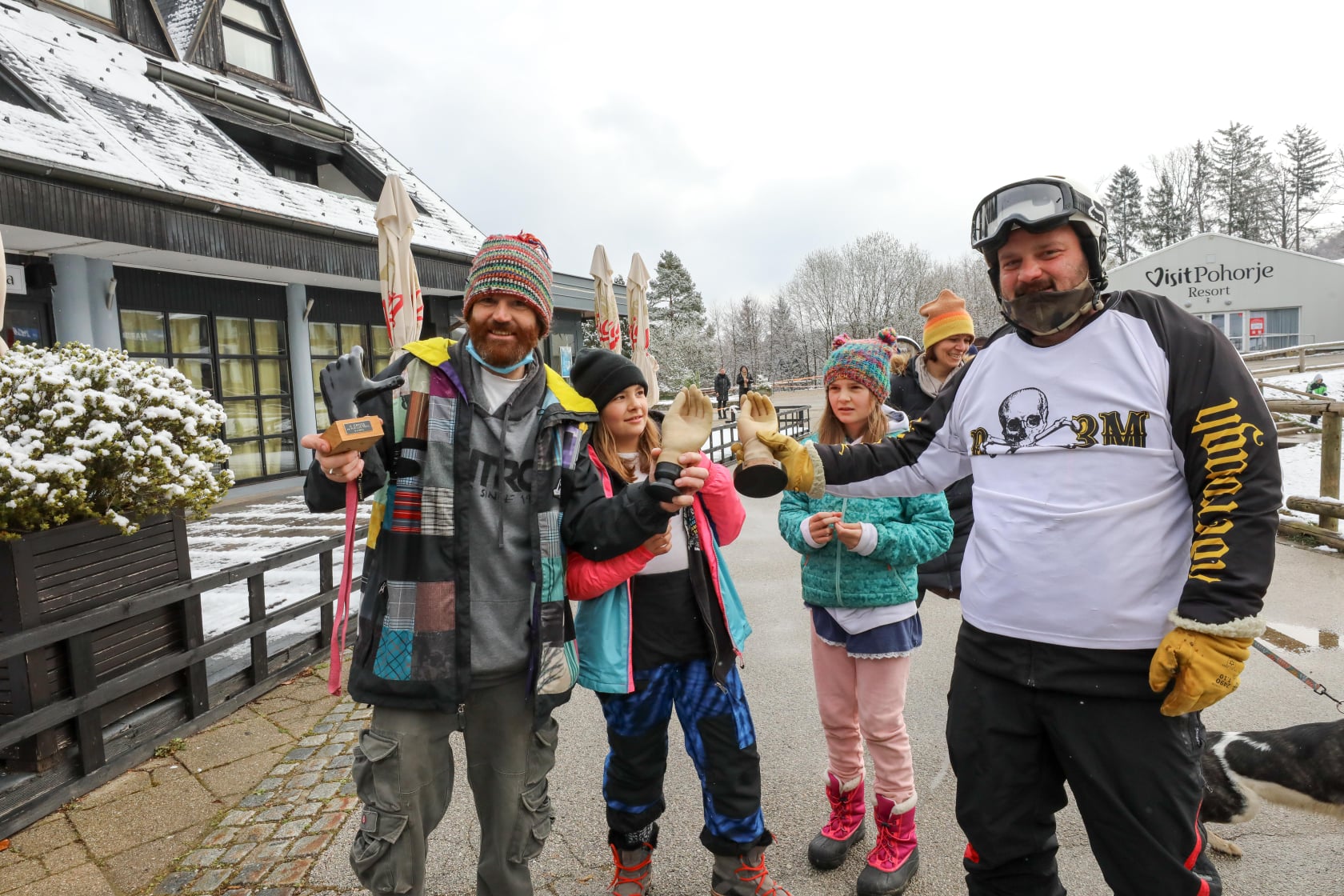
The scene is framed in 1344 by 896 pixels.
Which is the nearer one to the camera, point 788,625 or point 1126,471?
point 1126,471

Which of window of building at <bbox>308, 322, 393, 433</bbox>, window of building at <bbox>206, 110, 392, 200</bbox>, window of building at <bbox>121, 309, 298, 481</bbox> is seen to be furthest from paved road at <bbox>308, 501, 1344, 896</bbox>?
window of building at <bbox>206, 110, 392, 200</bbox>

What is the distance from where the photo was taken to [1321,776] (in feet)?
8.41

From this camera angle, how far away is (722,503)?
248 centimetres

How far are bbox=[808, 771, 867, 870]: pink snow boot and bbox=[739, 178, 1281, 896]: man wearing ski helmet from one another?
815 mm

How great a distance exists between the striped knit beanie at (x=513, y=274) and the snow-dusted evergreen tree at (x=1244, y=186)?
66.8 meters

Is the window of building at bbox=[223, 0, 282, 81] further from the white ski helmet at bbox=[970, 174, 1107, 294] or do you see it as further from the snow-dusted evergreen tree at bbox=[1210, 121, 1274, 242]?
the snow-dusted evergreen tree at bbox=[1210, 121, 1274, 242]

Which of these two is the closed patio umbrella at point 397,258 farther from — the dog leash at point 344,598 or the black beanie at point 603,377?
the dog leash at point 344,598

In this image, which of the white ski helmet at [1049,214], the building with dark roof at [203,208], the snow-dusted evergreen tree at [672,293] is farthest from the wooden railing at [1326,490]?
the snow-dusted evergreen tree at [672,293]

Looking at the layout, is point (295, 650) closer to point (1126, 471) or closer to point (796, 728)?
point (796, 728)

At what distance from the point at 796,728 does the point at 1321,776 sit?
2121 millimetres

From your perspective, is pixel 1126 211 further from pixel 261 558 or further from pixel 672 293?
pixel 261 558

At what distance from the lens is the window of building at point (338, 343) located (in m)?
12.7

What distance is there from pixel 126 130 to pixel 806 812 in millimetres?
11053

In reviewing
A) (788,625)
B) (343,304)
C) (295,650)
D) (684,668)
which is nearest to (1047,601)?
(684,668)
